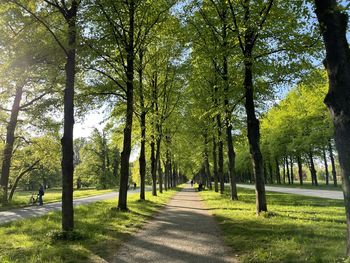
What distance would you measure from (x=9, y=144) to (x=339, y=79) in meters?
26.9

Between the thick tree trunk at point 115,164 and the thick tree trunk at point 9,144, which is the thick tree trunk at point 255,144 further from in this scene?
the thick tree trunk at point 115,164

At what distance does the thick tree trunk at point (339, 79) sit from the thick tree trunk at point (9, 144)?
25287 mm

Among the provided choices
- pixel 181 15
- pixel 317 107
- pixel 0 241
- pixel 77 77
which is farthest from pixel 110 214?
pixel 317 107

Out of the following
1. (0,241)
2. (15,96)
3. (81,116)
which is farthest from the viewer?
(15,96)

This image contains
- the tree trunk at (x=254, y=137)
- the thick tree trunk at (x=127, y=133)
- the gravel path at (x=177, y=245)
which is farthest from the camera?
the thick tree trunk at (x=127, y=133)

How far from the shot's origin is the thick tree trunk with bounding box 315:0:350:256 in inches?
237

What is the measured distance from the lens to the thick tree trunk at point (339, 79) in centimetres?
601

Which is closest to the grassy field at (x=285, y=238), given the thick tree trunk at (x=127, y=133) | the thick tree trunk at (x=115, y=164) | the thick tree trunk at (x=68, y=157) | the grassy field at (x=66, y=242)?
the grassy field at (x=66, y=242)

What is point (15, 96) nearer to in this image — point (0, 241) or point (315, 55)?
point (0, 241)

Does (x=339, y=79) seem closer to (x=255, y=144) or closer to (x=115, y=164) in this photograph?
(x=255, y=144)

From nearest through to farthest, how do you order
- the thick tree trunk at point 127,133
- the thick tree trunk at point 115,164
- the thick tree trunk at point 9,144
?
1. the thick tree trunk at point 127,133
2. the thick tree trunk at point 9,144
3. the thick tree trunk at point 115,164

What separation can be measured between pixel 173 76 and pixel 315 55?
613 inches

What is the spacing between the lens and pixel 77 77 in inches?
773

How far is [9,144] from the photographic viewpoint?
27.5 metres
